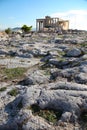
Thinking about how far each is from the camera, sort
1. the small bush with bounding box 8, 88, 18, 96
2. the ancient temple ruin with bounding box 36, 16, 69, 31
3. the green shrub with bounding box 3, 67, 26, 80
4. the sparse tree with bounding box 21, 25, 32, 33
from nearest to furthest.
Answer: the small bush with bounding box 8, 88, 18, 96 → the green shrub with bounding box 3, 67, 26, 80 → the sparse tree with bounding box 21, 25, 32, 33 → the ancient temple ruin with bounding box 36, 16, 69, 31

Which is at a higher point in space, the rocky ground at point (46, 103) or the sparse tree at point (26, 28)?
the rocky ground at point (46, 103)

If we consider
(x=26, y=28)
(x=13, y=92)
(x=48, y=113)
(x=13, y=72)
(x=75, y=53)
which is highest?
(x=48, y=113)

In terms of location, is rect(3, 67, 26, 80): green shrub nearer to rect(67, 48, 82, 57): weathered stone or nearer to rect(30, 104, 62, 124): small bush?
rect(67, 48, 82, 57): weathered stone

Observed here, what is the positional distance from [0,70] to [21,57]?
7.77m

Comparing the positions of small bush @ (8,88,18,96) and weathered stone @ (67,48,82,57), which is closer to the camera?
small bush @ (8,88,18,96)

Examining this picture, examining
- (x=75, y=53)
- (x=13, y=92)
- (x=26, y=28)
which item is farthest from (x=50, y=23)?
(x=13, y=92)

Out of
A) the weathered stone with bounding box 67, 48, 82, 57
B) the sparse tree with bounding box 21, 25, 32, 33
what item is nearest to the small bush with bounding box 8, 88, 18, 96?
the weathered stone with bounding box 67, 48, 82, 57

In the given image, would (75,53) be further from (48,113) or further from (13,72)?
(48,113)

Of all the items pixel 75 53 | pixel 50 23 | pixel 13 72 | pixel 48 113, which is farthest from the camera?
pixel 50 23

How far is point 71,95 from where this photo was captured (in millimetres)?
14844

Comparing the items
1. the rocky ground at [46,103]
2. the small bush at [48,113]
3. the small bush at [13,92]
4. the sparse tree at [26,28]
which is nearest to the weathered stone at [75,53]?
the rocky ground at [46,103]

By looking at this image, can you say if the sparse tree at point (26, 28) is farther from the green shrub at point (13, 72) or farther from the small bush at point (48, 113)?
the small bush at point (48, 113)

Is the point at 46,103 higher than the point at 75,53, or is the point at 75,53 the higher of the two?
the point at 46,103

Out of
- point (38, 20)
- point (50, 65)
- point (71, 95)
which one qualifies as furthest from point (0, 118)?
point (38, 20)
